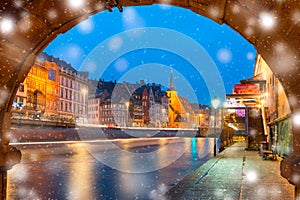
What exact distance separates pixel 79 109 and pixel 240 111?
6203 centimetres

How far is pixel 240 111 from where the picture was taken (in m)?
43.0

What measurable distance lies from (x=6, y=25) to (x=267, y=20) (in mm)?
3021

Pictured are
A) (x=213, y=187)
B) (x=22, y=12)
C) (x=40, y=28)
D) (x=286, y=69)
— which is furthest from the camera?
(x=213, y=187)

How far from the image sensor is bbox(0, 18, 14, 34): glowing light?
12.5ft

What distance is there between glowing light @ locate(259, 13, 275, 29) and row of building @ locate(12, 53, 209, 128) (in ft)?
161

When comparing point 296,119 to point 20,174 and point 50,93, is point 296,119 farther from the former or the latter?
point 50,93

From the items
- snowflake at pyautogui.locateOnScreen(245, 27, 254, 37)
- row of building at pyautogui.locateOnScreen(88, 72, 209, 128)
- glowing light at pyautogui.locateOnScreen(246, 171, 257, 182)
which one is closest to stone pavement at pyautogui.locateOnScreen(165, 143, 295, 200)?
glowing light at pyautogui.locateOnScreen(246, 171, 257, 182)

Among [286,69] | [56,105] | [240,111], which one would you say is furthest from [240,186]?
[56,105]

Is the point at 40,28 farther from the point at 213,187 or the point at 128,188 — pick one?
the point at 128,188

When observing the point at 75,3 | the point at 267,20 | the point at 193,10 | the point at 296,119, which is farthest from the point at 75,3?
the point at 296,119

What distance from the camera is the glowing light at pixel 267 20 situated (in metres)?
2.98

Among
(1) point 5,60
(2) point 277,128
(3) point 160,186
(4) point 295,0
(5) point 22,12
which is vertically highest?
(5) point 22,12

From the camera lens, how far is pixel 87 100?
347ft

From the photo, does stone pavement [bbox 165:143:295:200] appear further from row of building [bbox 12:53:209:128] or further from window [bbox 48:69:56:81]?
window [bbox 48:69:56:81]
